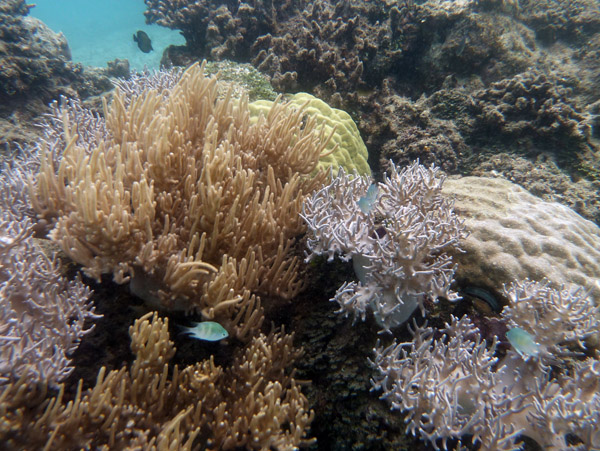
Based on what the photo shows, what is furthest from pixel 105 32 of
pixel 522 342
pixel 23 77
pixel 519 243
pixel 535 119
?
pixel 522 342

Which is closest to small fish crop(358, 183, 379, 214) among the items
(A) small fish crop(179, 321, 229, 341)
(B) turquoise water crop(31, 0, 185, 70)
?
(A) small fish crop(179, 321, 229, 341)

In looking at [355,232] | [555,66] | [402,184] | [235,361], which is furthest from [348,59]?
[235,361]

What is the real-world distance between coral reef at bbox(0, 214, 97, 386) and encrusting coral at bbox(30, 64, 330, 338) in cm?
29

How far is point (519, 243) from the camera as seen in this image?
128 inches

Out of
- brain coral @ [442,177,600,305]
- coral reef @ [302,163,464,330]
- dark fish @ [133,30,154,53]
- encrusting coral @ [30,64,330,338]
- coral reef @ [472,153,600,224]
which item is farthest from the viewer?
dark fish @ [133,30,154,53]

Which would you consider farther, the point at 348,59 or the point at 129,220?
the point at 348,59

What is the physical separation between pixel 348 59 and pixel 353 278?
205 inches

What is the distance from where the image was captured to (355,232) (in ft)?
9.33

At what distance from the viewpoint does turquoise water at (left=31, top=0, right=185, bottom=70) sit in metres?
34.4

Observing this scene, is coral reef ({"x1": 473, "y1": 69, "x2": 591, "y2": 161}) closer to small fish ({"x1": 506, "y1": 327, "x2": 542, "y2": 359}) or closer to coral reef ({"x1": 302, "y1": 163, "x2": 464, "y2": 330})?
coral reef ({"x1": 302, "y1": 163, "x2": 464, "y2": 330})

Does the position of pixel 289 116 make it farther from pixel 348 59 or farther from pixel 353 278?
pixel 348 59

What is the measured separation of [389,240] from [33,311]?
2.88 metres

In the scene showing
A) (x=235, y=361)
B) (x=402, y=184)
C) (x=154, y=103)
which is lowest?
(x=235, y=361)

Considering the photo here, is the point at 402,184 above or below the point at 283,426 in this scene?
above
